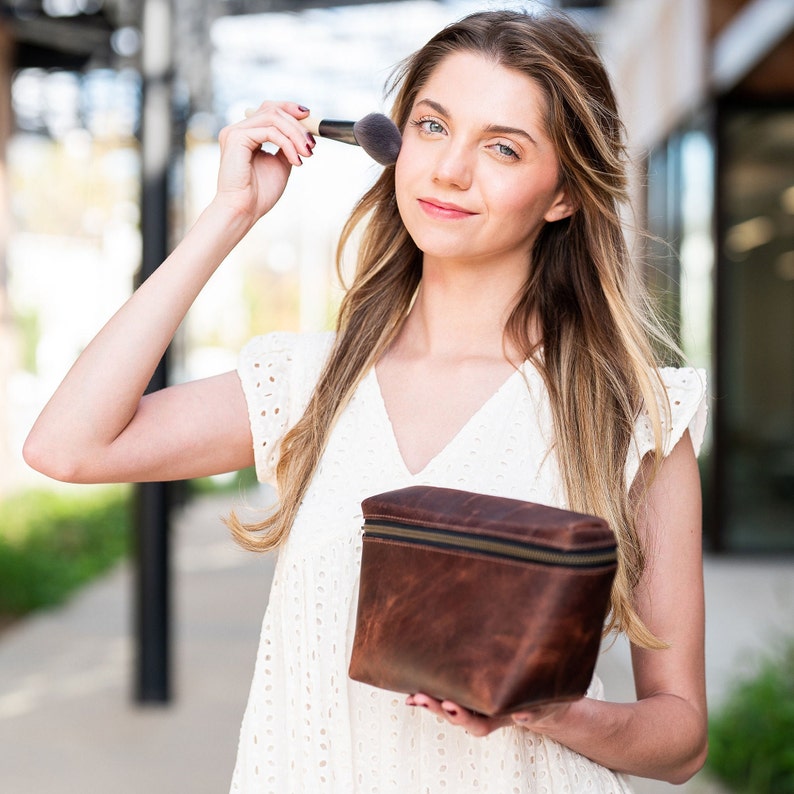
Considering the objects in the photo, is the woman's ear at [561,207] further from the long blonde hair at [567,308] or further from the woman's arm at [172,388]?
the woman's arm at [172,388]

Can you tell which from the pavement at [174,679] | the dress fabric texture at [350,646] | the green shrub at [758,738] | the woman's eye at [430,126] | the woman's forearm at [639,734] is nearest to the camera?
the woman's forearm at [639,734]

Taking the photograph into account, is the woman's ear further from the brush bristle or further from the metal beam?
the metal beam

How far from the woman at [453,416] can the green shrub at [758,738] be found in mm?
2343

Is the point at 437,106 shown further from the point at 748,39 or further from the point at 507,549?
the point at 748,39

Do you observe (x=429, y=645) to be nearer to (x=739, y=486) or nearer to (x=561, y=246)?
(x=561, y=246)

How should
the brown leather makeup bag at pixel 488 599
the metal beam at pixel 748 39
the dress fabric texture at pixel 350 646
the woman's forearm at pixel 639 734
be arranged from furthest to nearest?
the metal beam at pixel 748 39
the dress fabric texture at pixel 350 646
the woman's forearm at pixel 639 734
the brown leather makeup bag at pixel 488 599

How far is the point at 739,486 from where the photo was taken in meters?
9.50

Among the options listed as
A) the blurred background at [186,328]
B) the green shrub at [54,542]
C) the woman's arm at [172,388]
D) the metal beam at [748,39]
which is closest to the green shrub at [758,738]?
the blurred background at [186,328]

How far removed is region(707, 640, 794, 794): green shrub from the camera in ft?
12.4

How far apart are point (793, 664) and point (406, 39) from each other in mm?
11836

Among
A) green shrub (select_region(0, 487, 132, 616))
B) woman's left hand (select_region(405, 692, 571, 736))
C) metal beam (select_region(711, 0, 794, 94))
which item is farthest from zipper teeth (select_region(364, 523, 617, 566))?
metal beam (select_region(711, 0, 794, 94))

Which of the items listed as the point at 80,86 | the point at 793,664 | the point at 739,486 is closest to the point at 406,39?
the point at 80,86

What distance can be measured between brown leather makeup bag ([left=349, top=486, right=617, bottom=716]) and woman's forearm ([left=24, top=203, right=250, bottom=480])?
49 cm

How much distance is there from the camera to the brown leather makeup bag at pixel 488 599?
1.14 meters
